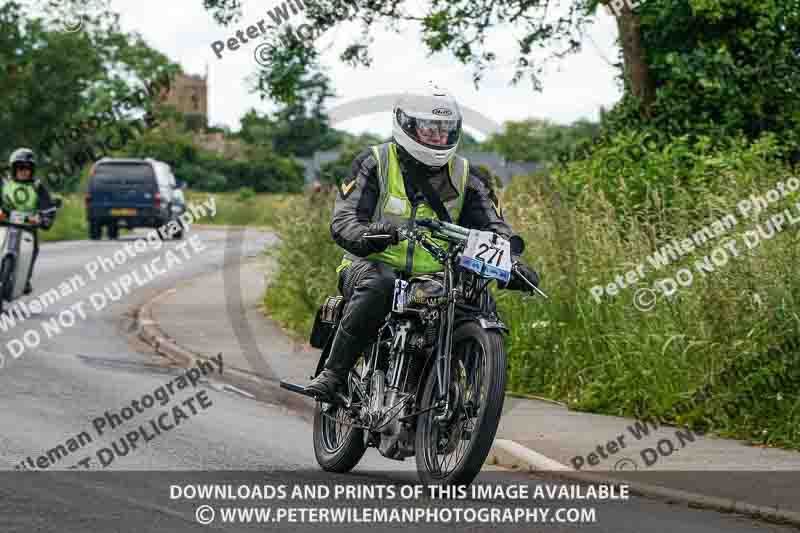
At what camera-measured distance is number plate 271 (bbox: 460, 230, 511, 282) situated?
7453mm

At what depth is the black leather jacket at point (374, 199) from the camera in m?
7.98

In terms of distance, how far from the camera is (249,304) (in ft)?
69.9

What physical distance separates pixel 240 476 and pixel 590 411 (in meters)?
3.88

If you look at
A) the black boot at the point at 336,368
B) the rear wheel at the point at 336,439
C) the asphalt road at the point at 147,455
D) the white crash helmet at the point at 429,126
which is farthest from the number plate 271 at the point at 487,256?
the rear wheel at the point at 336,439

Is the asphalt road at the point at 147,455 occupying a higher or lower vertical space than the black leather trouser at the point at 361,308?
lower

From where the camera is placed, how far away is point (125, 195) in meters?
41.2

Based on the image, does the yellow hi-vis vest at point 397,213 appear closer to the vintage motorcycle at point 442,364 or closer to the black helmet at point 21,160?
the vintage motorcycle at point 442,364
